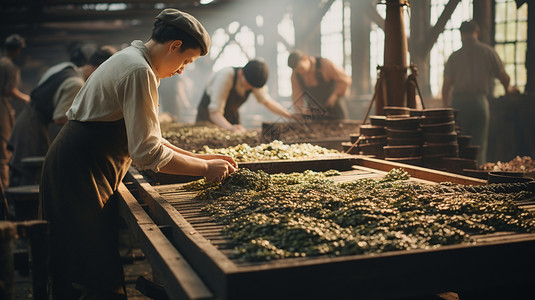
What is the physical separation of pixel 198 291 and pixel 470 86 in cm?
800

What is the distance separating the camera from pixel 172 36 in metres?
3.25

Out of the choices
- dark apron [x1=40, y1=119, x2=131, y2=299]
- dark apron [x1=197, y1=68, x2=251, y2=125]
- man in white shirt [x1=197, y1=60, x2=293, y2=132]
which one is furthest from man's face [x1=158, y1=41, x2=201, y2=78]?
dark apron [x1=197, y1=68, x2=251, y2=125]

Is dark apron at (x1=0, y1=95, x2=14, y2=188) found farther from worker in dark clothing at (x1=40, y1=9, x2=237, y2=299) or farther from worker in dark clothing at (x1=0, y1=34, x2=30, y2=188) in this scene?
worker in dark clothing at (x1=40, y1=9, x2=237, y2=299)

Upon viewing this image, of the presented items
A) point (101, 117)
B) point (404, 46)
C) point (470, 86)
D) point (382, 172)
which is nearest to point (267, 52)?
point (470, 86)

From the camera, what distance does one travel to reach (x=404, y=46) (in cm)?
605

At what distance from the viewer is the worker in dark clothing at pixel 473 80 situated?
8.98 metres

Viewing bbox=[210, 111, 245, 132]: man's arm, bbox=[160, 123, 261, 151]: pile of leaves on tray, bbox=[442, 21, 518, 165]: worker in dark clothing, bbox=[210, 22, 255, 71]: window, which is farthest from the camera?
bbox=[210, 22, 255, 71]: window

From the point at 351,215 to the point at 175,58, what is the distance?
135cm

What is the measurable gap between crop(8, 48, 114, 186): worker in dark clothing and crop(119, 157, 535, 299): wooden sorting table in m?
4.20

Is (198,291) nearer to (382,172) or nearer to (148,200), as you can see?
(148,200)

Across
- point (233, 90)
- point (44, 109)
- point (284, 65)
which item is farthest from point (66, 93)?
point (284, 65)

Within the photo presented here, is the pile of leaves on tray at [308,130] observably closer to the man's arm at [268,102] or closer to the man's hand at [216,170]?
the man's arm at [268,102]

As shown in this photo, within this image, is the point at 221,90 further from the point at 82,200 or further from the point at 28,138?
the point at 82,200

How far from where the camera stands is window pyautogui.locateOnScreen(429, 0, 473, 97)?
11.2 meters
